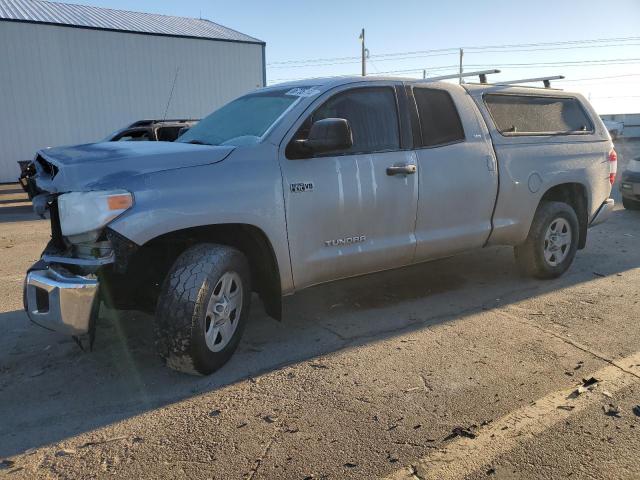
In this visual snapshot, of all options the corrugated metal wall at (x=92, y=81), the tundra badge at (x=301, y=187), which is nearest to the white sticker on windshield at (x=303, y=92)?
the tundra badge at (x=301, y=187)

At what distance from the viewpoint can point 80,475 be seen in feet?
8.31

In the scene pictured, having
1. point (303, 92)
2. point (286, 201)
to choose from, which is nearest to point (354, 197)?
point (286, 201)

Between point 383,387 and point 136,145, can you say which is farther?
point 136,145

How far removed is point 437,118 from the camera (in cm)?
475

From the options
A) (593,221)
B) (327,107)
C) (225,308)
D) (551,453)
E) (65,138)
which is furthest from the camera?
(65,138)

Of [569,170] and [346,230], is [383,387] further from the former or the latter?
[569,170]

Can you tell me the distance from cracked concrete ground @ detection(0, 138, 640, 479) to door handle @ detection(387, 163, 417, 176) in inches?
47.7

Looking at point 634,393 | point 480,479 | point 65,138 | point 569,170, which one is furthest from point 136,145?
point 65,138

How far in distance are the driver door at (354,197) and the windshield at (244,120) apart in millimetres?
293

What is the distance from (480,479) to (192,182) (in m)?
2.26

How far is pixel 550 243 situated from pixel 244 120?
3391mm

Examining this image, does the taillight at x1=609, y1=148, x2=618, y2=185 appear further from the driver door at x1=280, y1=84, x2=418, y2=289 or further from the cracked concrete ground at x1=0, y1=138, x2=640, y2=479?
the driver door at x1=280, y1=84, x2=418, y2=289

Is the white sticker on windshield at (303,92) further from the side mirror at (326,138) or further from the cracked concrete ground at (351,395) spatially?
the cracked concrete ground at (351,395)

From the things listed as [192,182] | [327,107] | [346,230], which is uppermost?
[327,107]
